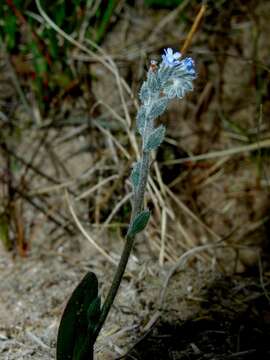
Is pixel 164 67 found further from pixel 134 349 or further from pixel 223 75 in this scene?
pixel 223 75

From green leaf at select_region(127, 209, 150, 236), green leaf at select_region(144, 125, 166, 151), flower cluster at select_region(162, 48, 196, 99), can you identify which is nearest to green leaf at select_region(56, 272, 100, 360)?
green leaf at select_region(127, 209, 150, 236)

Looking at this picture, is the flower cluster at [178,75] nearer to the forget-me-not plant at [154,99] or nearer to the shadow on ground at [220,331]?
the forget-me-not plant at [154,99]

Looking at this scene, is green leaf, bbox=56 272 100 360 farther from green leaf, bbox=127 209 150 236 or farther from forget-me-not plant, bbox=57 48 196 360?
green leaf, bbox=127 209 150 236

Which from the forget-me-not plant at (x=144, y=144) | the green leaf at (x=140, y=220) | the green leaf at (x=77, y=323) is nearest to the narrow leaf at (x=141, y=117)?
the forget-me-not plant at (x=144, y=144)

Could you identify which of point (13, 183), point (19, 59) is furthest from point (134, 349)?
point (19, 59)

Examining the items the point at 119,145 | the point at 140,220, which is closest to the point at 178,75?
the point at 140,220

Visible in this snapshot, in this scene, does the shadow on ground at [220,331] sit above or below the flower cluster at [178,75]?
below

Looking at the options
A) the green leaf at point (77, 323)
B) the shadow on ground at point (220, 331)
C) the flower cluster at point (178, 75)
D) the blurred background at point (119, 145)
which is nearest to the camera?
the flower cluster at point (178, 75)
